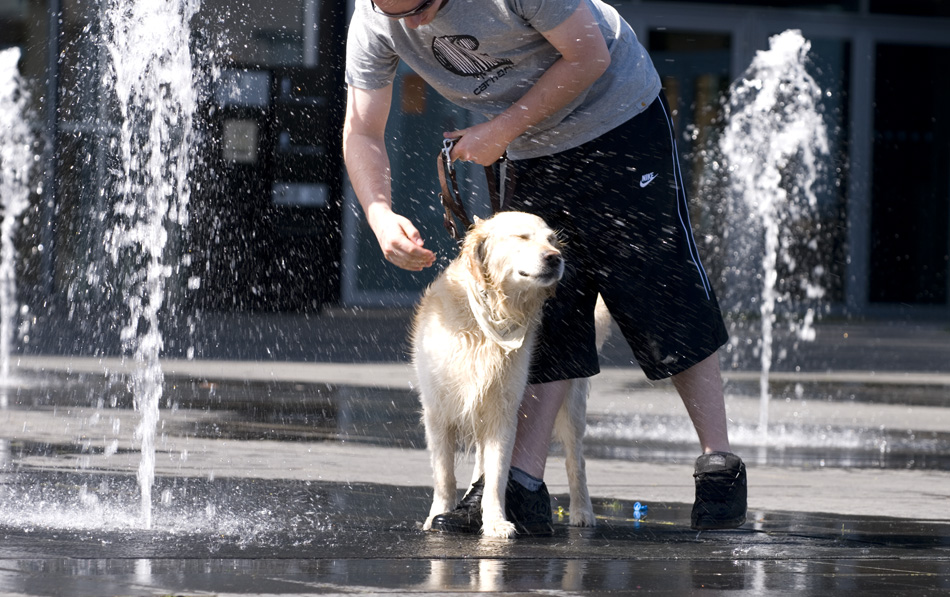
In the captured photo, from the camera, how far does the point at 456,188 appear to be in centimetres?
412

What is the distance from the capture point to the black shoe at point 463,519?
3.91 metres

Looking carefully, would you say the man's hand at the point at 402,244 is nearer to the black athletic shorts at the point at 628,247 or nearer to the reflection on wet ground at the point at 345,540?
the black athletic shorts at the point at 628,247

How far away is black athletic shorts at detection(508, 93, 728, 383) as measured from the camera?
402cm

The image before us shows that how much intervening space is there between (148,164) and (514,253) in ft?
31.2

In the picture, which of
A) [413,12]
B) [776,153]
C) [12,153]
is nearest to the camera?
[413,12]

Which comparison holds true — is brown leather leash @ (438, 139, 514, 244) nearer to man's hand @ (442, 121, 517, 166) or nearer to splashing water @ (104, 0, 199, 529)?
man's hand @ (442, 121, 517, 166)

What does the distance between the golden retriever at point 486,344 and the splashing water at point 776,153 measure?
461 inches

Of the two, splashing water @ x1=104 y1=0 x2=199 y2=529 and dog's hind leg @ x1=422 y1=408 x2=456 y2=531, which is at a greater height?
splashing water @ x1=104 y1=0 x2=199 y2=529

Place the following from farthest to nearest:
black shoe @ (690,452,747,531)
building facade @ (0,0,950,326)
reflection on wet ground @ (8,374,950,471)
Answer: building facade @ (0,0,950,326) → reflection on wet ground @ (8,374,950,471) → black shoe @ (690,452,747,531)

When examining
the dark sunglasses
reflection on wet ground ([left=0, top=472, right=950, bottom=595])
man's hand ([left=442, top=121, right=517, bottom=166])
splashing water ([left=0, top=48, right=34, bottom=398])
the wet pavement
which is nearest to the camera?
reflection on wet ground ([left=0, top=472, right=950, bottom=595])

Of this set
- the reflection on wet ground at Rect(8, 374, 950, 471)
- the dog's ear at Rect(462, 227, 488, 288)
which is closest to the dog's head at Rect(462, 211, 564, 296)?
the dog's ear at Rect(462, 227, 488, 288)

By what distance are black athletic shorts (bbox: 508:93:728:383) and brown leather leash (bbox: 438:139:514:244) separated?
69 mm

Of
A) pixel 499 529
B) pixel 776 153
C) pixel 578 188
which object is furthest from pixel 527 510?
pixel 776 153

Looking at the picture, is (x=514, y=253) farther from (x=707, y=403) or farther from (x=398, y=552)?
(x=398, y=552)
